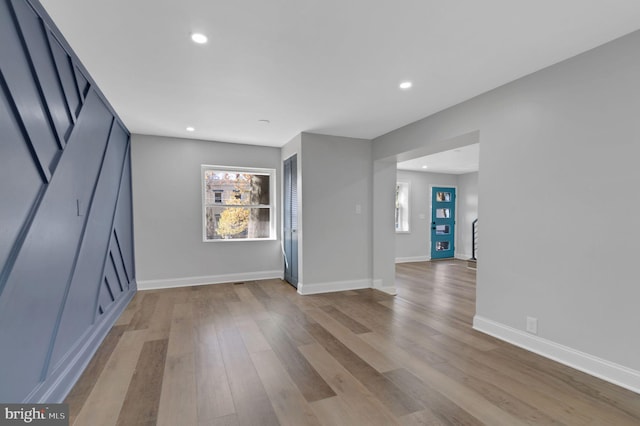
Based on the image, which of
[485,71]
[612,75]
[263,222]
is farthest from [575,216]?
[263,222]

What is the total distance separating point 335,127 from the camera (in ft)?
13.9

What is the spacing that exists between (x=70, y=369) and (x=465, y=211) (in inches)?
351

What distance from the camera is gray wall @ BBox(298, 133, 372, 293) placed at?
4500 millimetres

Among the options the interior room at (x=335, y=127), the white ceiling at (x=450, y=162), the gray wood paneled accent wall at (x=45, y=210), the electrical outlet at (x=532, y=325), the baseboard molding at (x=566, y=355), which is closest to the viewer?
the gray wood paneled accent wall at (x=45, y=210)

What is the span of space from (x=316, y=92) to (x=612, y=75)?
2412 mm

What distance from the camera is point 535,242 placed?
8.53 ft

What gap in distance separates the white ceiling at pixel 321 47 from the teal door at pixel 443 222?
542cm

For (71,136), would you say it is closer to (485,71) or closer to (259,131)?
(259,131)

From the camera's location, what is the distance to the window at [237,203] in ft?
17.0

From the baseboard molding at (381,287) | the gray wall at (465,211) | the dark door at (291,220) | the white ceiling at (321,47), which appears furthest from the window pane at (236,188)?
the gray wall at (465,211)

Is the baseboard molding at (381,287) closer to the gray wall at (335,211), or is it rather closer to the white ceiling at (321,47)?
the gray wall at (335,211)

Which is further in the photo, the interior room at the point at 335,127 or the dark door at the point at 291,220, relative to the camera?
the dark door at the point at 291,220

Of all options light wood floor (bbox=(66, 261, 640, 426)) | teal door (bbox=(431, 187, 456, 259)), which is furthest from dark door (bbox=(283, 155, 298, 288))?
A: teal door (bbox=(431, 187, 456, 259))

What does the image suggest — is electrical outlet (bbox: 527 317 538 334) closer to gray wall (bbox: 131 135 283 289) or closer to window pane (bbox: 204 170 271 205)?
gray wall (bbox: 131 135 283 289)
